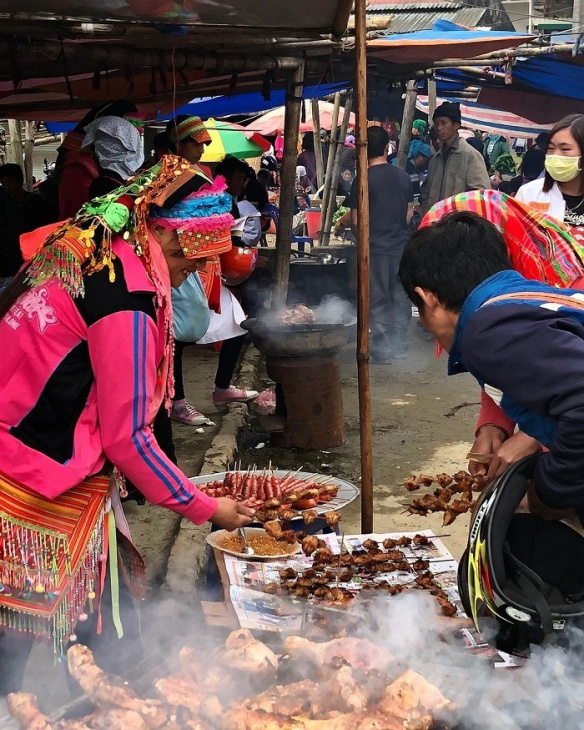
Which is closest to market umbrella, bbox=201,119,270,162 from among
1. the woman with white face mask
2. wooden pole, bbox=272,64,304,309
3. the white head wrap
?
wooden pole, bbox=272,64,304,309

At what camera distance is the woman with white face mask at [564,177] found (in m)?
4.77

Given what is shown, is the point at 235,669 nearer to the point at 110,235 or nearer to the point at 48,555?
the point at 48,555

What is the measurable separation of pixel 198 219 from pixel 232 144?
10936 millimetres

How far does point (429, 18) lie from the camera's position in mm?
19547

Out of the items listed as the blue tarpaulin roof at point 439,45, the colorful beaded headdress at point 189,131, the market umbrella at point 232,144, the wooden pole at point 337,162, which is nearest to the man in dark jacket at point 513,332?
the colorful beaded headdress at point 189,131

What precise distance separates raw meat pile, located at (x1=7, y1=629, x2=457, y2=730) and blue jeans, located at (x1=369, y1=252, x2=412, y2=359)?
726 cm

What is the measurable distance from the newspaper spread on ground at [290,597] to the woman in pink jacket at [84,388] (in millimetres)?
677

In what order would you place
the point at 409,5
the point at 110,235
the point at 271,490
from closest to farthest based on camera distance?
the point at 110,235
the point at 271,490
the point at 409,5

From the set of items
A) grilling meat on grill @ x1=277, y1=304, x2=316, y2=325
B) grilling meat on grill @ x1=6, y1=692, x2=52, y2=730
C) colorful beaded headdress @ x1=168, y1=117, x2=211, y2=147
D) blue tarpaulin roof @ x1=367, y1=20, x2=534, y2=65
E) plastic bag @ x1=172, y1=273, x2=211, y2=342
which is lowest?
grilling meat on grill @ x1=277, y1=304, x2=316, y2=325

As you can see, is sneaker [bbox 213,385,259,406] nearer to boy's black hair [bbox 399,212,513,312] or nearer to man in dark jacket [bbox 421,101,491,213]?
man in dark jacket [bbox 421,101,491,213]

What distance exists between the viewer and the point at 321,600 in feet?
10.1

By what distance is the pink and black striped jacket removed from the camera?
2309 millimetres

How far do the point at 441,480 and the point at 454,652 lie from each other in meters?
0.65

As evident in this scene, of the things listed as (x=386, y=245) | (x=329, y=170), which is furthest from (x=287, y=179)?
(x=329, y=170)
